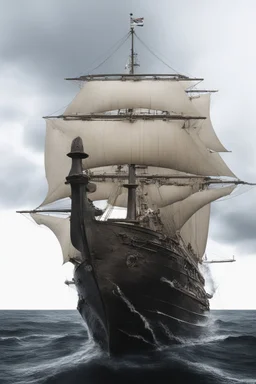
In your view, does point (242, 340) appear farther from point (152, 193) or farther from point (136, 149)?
point (136, 149)

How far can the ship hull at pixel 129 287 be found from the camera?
1748 centimetres

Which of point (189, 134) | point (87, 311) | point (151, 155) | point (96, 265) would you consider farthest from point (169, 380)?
point (189, 134)

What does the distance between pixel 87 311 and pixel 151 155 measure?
32.0 feet

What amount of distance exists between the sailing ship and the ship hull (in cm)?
4

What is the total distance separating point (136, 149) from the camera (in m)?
26.7

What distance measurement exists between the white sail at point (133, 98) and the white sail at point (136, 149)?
6.50 ft

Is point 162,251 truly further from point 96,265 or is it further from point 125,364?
point 125,364

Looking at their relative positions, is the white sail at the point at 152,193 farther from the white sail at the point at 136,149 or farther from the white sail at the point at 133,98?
the white sail at the point at 133,98

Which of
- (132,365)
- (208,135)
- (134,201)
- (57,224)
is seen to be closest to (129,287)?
(132,365)

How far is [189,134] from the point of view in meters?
28.2

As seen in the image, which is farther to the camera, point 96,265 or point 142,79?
point 142,79

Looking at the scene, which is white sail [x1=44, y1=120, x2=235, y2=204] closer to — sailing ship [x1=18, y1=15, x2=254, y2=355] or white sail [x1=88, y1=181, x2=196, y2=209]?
sailing ship [x1=18, y1=15, x2=254, y2=355]

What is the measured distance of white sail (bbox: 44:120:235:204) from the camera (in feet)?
87.8

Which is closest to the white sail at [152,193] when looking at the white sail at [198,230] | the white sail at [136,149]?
the white sail at [136,149]
